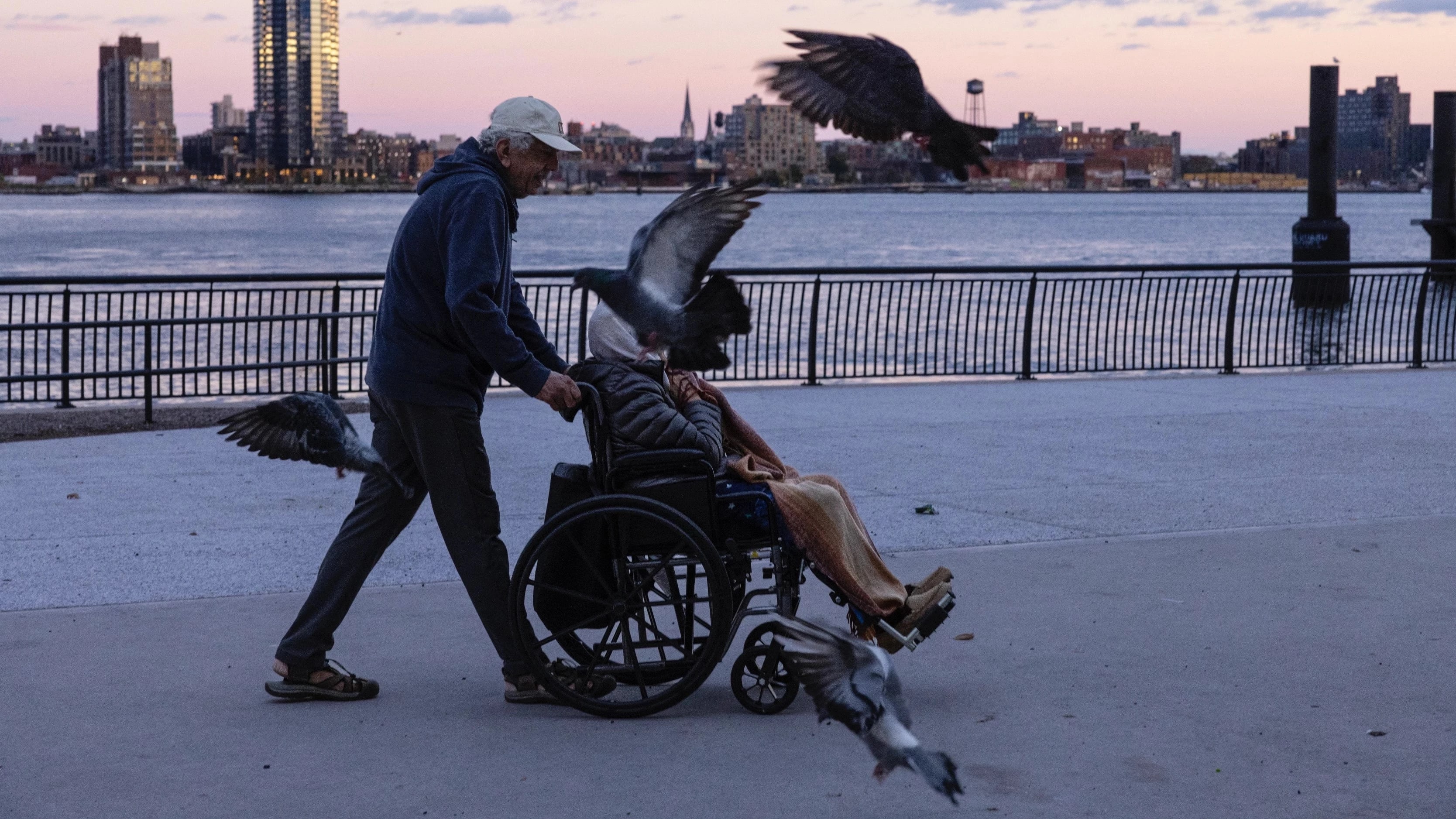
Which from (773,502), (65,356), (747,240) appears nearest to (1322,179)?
(65,356)

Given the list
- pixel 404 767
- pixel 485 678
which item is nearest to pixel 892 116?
pixel 404 767

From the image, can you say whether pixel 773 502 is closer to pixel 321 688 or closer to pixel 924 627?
pixel 924 627

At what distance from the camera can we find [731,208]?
4.32 metres

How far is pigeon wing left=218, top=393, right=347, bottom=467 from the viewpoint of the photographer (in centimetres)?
477

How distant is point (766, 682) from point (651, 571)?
49 centimetres

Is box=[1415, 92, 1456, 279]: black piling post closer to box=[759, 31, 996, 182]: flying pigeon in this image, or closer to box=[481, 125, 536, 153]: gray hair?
box=[481, 125, 536, 153]: gray hair

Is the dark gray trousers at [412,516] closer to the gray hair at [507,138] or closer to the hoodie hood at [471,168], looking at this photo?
the hoodie hood at [471,168]

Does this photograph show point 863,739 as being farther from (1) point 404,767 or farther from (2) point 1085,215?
(2) point 1085,215

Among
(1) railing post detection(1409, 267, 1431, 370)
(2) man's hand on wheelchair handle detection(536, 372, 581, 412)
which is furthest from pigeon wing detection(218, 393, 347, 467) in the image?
(1) railing post detection(1409, 267, 1431, 370)

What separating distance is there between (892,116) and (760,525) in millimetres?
2000

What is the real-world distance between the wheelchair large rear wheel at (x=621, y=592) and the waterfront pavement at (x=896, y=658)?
5.4 inches

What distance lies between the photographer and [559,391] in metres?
4.63

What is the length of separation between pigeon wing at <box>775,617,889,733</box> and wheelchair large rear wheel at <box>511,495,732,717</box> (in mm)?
811

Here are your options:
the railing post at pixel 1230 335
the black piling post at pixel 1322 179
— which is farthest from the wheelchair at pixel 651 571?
the black piling post at pixel 1322 179
